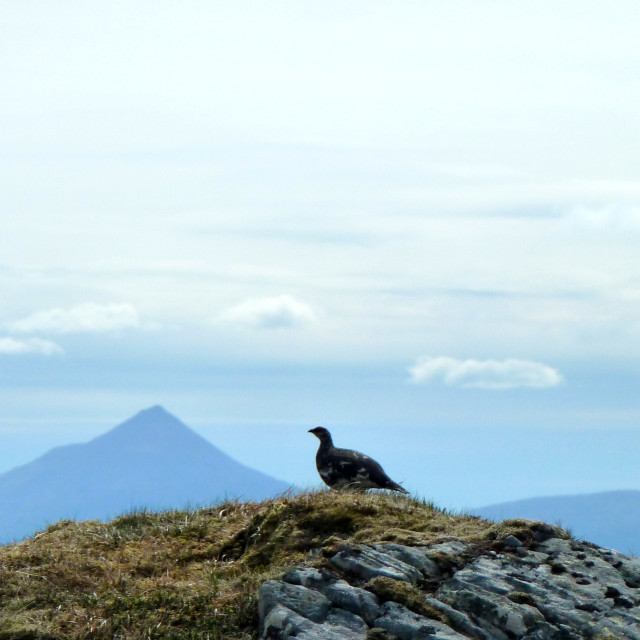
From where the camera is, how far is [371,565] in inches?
447

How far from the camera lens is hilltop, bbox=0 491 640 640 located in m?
10.6

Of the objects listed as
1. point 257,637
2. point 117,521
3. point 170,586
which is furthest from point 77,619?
point 117,521

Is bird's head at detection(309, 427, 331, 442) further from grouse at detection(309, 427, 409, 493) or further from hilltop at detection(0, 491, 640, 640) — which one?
hilltop at detection(0, 491, 640, 640)

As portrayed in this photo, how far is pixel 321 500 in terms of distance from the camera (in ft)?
46.4

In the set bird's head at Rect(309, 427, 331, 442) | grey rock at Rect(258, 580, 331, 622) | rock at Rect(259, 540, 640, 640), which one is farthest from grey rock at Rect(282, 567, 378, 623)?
bird's head at Rect(309, 427, 331, 442)

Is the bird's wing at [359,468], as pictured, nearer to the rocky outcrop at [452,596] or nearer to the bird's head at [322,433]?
the bird's head at [322,433]

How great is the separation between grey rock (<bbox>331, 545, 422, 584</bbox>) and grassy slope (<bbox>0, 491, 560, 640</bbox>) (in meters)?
0.28

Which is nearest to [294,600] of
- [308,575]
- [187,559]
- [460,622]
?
[308,575]

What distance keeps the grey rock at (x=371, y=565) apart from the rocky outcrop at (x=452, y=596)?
0.01m

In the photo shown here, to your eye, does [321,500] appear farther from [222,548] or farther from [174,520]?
[174,520]

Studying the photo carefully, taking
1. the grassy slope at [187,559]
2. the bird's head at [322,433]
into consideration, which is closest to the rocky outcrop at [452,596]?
the grassy slope at [187,559]

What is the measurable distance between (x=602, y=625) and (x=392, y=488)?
652 cm

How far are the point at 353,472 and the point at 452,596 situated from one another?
6304mm

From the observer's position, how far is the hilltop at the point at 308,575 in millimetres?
10641
